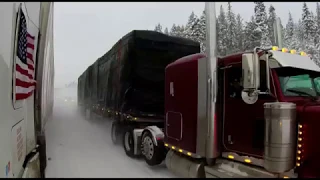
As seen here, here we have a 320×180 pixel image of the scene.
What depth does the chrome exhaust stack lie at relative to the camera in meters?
4.11

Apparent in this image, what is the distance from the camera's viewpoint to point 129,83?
7496 millimetres

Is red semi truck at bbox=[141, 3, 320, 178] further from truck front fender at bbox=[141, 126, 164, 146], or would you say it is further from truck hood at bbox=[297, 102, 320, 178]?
truck front fender at bbox=[141, 126, 164, 146]

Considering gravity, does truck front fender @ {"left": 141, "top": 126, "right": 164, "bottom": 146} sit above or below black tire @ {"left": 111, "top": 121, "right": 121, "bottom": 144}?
above

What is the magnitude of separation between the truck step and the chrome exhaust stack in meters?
0.15

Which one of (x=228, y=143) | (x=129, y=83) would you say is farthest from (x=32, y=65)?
(x=129, y=83)

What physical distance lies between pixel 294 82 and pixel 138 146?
4.06 meters

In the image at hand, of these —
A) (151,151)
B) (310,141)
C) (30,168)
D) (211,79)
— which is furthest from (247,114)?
(151,151)

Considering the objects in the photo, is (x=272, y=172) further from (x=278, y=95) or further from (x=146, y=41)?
(x=146, y=41)

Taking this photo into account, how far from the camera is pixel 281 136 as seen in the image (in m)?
2.82

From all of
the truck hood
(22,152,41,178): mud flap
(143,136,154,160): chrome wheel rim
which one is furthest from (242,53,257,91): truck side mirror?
(143,136,154,160): chrome wheel rim

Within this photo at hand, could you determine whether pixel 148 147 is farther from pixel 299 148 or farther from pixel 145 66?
pixel 299 148

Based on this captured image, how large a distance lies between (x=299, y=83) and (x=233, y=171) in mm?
1354

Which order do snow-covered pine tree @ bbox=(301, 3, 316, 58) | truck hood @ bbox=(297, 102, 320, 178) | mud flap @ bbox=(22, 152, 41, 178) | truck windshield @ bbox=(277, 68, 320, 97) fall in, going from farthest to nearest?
1. snow-covered pine tree @ bbox=(301, 3, 316, 58)
2. truck windshield @ bbox=(277, 68, 320, 97)
3. truck hood @ bbox=(297, 102, 320, 178)
4. mud flap @ bbox=(22, 152, 41, 178)

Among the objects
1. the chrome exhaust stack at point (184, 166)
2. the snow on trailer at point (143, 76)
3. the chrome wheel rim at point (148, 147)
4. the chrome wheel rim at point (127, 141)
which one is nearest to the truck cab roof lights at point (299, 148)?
the chrome exhaust stack at point (184, 166)
